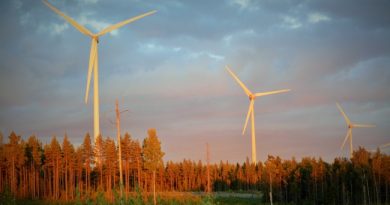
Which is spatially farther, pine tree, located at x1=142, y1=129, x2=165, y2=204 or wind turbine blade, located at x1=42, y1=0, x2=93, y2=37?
wind turbine blade, located at x1=42, y1=0, x2=93, y2=37

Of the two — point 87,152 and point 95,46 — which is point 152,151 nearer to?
point 95,46

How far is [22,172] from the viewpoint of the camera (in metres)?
94.7

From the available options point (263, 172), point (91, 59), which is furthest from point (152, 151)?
point (263, 172)

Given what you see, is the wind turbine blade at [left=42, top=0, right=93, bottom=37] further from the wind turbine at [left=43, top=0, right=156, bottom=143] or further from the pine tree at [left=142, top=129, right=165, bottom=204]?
the pine tree at [left=142, top=129, right=165, bottom=204]

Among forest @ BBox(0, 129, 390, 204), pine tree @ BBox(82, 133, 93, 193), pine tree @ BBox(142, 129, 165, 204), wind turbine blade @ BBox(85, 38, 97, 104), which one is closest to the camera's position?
pine tree @ BBox(142, 129, 165, 204)

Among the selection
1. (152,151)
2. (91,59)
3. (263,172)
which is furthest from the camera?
(263,172)

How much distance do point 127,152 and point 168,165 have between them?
3400 cm

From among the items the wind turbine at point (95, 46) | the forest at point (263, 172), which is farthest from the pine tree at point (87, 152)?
the wind turbine at point (95, 46)

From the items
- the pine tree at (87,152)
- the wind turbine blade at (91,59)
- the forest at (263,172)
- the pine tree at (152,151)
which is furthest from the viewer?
the pine tree at (87,152)

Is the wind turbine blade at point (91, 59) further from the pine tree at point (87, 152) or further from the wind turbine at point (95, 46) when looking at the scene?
the pine tree at point (87, 152)

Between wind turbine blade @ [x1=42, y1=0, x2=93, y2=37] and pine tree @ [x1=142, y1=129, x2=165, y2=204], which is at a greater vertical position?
wind turbine blade @ [x1=42, y1=0, x2=93, y2=37]

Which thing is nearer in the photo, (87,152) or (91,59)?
(91,59)

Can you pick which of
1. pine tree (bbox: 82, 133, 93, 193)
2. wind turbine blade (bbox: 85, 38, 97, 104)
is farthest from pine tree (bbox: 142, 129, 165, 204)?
pine tree (bbox: 82, 133, 93, 193)

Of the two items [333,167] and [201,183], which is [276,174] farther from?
[201,183]
